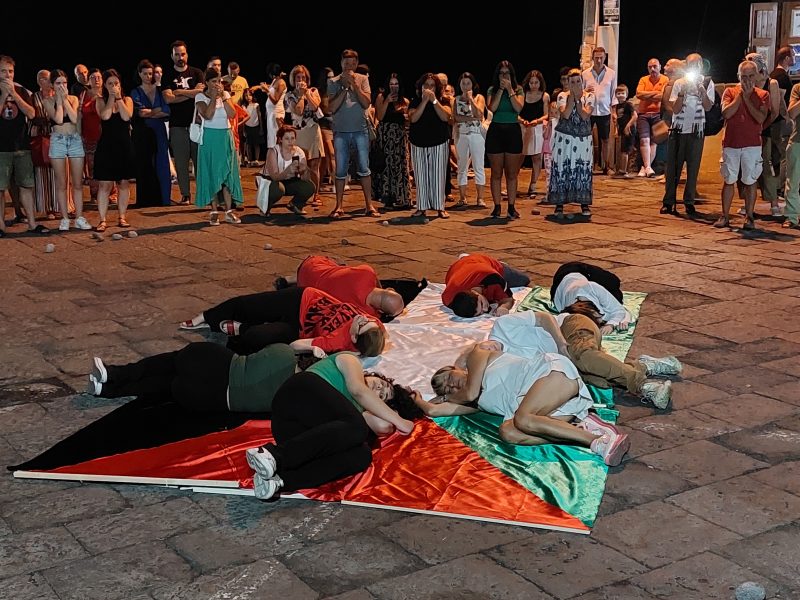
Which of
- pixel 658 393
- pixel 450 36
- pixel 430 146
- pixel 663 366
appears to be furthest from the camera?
pixel 450 36

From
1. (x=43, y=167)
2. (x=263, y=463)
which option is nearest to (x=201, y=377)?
(x=263, y=463)

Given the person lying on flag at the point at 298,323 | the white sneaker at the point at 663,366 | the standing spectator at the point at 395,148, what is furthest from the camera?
the standing spectator at the point at 395,148

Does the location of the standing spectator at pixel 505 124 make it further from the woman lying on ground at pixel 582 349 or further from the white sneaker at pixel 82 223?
the woman lying on ground at pixel 582 349

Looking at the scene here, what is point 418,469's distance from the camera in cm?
404

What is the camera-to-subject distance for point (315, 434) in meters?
3.84

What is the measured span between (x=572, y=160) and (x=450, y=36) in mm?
6922

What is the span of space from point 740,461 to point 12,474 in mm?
2824

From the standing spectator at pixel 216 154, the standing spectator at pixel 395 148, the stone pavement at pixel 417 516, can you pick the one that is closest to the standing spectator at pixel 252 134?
the standing spectator at pixel 395 148

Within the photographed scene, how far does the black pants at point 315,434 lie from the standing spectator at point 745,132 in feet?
19.7

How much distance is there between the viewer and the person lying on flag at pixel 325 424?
12.2 feet

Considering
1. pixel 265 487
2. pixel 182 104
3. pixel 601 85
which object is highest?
pixel 601 85

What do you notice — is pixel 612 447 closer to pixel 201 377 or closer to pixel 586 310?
pixel 586 310

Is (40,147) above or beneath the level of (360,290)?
above

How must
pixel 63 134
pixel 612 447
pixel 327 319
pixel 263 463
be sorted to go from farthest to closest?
pixel 63 134 < pixel 327 319 < pixel 612 447 < pixel 263 463
